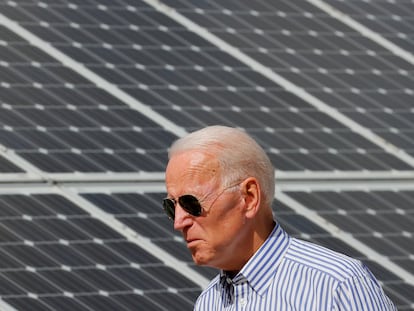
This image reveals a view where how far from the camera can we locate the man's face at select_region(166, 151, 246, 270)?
4.05 m

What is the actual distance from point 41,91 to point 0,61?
40 centimetres

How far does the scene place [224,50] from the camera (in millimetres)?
9180

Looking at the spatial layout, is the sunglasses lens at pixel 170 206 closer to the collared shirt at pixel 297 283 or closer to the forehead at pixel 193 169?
→ the forehead at pixel 193 169

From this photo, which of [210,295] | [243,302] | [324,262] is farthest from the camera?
[210,295]

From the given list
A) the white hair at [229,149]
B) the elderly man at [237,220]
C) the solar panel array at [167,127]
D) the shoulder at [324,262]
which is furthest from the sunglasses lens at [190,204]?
the solar panel array at [167,127]

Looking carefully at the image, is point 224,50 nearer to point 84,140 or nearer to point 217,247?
point 84,140

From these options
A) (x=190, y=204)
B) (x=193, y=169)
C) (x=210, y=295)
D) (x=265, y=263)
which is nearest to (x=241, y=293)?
(x=265, y=263)

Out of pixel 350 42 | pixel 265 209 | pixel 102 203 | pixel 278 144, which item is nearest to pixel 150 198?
pixel 102 203

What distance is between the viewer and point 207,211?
Answer: 13.4 ft

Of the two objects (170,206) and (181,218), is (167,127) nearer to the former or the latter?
(170,206)

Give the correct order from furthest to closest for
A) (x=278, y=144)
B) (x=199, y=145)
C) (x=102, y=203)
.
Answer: (x=278, y=144) → (x=102, y=203) → (x=199, y=145)

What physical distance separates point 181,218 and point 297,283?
47 centimetres

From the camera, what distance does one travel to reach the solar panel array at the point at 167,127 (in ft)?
26.4

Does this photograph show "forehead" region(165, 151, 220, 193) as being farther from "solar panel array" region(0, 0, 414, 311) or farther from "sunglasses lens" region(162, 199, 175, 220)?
"solar panel array" region(0, 0, 414, 311)
